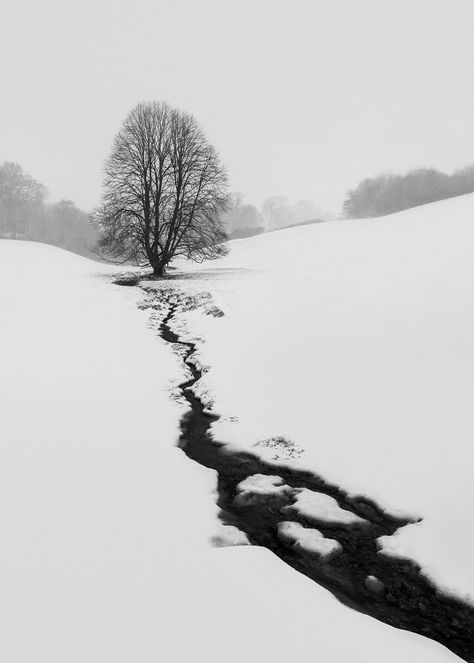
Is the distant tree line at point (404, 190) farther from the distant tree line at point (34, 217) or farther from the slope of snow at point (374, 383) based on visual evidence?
the slope of snow at point (374, 383)

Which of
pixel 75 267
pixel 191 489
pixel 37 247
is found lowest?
pixel 191 489

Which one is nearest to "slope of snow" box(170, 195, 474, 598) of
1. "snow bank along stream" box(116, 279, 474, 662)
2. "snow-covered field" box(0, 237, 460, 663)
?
"snow-covered field" box(0, 237, 460, 663)

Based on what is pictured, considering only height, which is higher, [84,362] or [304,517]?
[84,362]

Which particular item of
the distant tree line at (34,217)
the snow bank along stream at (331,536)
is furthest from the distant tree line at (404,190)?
the snow bank along stream at (331,536)

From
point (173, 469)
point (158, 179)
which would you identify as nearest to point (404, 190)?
point (158, 179)

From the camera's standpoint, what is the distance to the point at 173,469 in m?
5.06

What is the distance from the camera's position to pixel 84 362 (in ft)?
28.6

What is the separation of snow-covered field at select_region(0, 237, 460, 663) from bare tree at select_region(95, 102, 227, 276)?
970cm

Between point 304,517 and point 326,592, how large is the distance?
1232mm

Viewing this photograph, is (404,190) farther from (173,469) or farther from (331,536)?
(331,536)

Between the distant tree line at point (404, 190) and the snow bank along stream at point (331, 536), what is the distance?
215 ft

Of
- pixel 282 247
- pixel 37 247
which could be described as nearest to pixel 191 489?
pixel 282 247

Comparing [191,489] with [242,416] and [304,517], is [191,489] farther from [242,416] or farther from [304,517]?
[242,416]

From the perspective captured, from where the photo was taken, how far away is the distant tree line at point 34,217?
62.2 m
